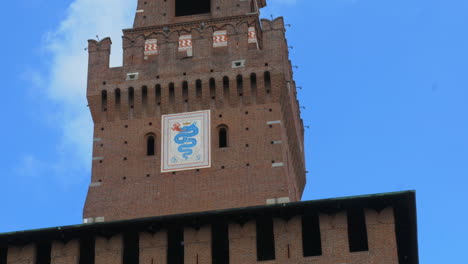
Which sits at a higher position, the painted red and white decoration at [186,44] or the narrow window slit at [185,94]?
the painted red and white decoration at [186,44]

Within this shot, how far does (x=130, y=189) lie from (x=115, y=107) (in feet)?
12.4

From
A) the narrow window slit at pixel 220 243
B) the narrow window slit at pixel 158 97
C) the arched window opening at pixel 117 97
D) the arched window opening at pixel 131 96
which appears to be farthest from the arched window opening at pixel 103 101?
the narrow window slit at pixel 220 243

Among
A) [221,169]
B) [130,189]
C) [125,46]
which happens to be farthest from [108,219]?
[125,46]

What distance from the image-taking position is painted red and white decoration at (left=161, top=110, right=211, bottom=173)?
136ft

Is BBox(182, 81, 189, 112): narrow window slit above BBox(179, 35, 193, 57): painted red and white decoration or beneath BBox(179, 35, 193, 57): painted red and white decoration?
beneath

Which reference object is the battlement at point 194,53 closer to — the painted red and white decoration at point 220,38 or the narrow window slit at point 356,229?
the painted red and white decoration at point 220,38

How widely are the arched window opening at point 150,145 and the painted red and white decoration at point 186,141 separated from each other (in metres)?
0.38

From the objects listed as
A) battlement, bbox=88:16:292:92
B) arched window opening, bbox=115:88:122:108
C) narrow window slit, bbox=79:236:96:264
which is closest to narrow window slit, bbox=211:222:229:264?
narrow window slit, bbox=79:236:96:264

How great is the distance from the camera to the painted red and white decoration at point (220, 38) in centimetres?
4441

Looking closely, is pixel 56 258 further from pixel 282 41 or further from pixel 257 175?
pixel 282 41

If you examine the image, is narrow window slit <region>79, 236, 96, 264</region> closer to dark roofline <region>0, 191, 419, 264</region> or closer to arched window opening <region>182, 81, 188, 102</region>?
dark roofline <region>0, 191, 419, 264</region>

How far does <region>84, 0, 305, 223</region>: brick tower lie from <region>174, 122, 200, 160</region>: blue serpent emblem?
0.12ft

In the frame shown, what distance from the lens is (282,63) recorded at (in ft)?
141

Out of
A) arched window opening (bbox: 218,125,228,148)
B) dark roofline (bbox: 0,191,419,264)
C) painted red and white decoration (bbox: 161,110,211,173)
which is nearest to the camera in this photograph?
dark roofline (bbox: 0,191,419,264)
